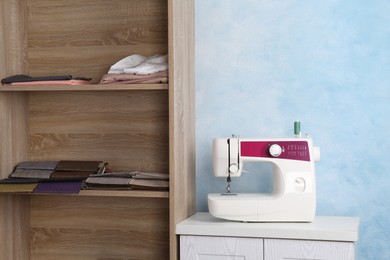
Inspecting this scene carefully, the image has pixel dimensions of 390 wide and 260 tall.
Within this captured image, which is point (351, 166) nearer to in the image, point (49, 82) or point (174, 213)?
point (174, 213)

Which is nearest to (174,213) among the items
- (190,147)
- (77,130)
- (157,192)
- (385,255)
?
(157,192)

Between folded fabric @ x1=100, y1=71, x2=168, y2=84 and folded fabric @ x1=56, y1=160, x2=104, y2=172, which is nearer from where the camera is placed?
folded fabric @ x1=100, y1=71, x2=168, y2=84

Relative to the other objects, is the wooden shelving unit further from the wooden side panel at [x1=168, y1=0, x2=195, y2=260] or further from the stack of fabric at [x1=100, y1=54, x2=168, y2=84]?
the stack of fabric at [x1=100, y1=54, x2=168, y2=84]

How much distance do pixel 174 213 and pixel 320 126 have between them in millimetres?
829

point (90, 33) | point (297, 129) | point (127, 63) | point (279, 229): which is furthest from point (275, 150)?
point (90, 33)

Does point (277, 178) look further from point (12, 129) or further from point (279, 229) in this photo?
point (12, 129)

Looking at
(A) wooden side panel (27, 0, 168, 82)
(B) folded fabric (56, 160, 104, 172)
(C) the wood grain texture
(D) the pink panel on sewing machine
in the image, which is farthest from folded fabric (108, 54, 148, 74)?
(C) the wood grain texture

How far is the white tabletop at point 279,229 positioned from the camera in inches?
113

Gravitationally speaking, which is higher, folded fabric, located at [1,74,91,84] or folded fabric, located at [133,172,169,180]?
folded fabric, located at [1,74,91,84]

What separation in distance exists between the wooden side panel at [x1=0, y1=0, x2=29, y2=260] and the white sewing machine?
1049mm

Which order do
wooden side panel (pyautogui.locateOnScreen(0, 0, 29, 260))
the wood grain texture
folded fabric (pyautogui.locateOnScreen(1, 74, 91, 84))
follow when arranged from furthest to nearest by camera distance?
wooden side panel (pyautogui.locateOnScreen(0, 0, 29, 260)) → folded fabric (pyautogui.locateOnScreen(1, 74, 91, 84)) → the wood grain texture

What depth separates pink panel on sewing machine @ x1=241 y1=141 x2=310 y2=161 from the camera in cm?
309

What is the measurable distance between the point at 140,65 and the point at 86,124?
502 millimetres

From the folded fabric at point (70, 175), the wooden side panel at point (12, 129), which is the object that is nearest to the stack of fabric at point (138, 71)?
the folded fabric at point (70, 175)
